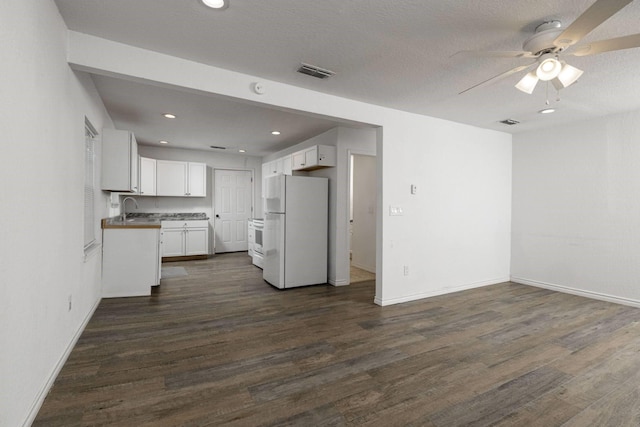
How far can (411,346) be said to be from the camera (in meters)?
2.68

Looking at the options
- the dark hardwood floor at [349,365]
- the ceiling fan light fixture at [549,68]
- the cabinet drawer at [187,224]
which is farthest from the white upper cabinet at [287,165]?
the ceiling fan light fixture at [549,68]

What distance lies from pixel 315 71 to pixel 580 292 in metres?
4.77

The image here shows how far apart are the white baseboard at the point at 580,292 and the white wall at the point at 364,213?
2498mm

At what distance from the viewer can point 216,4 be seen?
6.12ft

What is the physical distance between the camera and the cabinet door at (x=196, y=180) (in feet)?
22.9

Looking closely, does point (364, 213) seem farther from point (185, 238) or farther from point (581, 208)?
point (185, 238)

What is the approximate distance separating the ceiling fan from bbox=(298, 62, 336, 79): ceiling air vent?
53.3 inches

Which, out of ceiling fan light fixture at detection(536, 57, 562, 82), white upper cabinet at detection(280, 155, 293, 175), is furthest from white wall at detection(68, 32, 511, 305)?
ceiling fan light fixture at detection(536, 57, 562, 82)

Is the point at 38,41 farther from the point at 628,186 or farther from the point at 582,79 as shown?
the point at 628,186

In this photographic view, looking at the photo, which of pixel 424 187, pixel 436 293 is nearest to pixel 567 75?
pixel 424 187

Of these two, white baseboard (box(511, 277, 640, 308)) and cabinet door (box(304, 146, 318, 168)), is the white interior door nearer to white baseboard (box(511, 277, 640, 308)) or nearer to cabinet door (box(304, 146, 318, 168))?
cabinet door (box(304, 146, 318, 168))

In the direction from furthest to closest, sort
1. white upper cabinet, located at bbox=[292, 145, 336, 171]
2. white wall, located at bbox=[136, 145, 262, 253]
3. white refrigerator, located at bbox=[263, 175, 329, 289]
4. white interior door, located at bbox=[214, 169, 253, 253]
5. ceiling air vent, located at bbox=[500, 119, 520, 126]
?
white interior door, located at bbox=[214, 169, 253, 253], white wall, located at bbox=[136, 145, 262, 253], white upper cabinet, located at bbox=[292, 145, 336, 171], white refrigerator, located at bbox=[263, 175, 329, 289], ceiling air vent, located at bbox=[500, 119, 520, 126]

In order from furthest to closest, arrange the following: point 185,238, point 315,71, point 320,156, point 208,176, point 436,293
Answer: point 208,176 < point 185,238 < point 320,156 < point 436,293 < point 315,71

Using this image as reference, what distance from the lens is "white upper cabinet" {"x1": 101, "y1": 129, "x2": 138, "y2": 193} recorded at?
3887 millimetres
